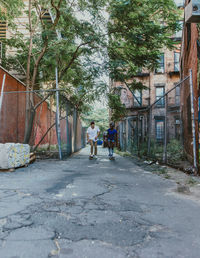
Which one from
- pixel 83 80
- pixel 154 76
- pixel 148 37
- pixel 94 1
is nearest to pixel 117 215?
pixel 148 37

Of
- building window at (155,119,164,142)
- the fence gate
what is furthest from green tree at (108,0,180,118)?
the fence gate

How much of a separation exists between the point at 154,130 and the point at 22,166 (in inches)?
201

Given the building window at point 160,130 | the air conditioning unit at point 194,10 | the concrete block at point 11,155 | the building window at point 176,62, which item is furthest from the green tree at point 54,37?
the building window at point 176,62

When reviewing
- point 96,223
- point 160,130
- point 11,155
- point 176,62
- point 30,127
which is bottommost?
point 96,223

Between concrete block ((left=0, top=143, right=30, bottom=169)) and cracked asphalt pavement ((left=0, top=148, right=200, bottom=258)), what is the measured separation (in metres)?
2.20

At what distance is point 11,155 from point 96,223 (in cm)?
476

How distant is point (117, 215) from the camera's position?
9.90ft

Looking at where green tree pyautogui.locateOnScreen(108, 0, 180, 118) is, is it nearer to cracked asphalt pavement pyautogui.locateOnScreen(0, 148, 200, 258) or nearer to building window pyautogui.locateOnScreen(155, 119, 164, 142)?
building window pyautogui.locateOnScreen(155, 119, 164, 142)

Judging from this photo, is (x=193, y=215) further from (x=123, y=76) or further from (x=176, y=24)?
(x=123, y=76)

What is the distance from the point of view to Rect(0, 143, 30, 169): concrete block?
21.9 ft

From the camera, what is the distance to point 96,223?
2.72m

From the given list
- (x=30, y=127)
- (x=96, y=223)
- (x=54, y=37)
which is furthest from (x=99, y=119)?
(x=96, y=223)

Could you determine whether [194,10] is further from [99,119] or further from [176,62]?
[99,119]

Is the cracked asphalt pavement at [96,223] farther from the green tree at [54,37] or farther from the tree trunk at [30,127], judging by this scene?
the green tree at [54,37]
